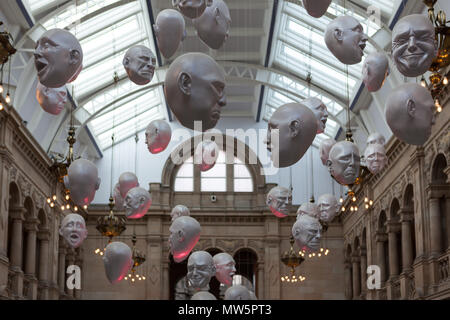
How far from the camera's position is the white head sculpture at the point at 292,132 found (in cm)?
818

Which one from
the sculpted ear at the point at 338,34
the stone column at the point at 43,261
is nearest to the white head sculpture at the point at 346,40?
the sculpted ear at the point at 338,34

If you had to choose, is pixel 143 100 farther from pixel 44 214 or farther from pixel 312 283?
pixel 312 283

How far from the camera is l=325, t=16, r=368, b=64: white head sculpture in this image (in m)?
9.84

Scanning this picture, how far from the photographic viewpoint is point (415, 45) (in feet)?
27.0

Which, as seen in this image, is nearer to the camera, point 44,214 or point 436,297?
point 436,297

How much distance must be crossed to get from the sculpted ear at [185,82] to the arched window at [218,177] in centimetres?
2538

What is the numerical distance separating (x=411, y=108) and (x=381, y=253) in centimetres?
1864

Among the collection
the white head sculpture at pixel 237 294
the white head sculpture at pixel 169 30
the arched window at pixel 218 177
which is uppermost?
the arched window at pixel 218 177

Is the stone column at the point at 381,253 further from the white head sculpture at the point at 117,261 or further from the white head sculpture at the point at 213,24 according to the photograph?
the white head sculpture at the point at 213,24

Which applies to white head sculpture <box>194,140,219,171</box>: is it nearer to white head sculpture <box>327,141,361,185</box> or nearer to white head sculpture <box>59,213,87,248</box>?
white head sculpture <box>327,141,361,185</box>

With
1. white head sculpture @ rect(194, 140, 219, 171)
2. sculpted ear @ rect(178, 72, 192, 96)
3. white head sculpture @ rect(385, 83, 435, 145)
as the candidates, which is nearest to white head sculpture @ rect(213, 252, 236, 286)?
white head sculpture @ rect(194, 140, 219, 171)
